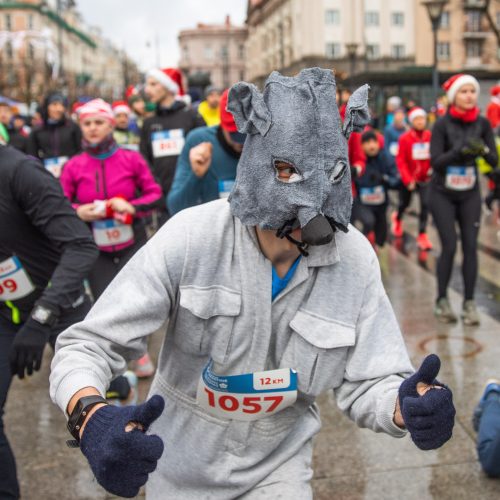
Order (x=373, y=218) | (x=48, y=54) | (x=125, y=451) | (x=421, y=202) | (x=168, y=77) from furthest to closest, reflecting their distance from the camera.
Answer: (x=48, y=54), (x=421, y=202), (x=373, y=218), (x=168, y=77), (x=125, y=451)

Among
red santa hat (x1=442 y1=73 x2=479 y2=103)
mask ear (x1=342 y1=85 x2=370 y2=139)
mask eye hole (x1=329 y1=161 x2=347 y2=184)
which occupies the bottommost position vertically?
mask eye hole (x1=329 y1=161 x2=347 y2=184)

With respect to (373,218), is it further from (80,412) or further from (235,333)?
(80,412)

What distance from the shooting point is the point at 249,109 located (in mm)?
1921

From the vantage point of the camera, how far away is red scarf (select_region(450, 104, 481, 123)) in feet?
18.4

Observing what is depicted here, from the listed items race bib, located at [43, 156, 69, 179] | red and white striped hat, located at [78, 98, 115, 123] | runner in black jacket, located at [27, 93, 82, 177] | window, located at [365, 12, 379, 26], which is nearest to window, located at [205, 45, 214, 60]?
window, located at [365, 12, 379, 26]

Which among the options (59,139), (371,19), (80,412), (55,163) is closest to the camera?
(80,412)

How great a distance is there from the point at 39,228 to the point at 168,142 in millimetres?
3668

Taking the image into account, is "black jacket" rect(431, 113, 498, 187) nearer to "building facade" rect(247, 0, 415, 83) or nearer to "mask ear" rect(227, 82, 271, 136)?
"mask ear" rect(227, 82, 271, 136)

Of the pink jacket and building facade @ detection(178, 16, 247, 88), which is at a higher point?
building facade @ detection(178, 16, 247, 88)

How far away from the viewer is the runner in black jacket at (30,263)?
110 inches

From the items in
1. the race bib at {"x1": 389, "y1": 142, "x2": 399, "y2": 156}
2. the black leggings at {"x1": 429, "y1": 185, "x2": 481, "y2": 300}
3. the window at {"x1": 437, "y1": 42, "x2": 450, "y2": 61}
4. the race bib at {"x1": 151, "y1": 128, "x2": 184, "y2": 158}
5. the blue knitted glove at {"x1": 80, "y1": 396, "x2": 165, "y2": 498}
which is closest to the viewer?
the blue knitted glove at {"x1": 80, "y1": 396, "x2": 165, "y2": 498}

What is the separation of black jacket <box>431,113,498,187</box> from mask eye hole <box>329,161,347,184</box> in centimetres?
391

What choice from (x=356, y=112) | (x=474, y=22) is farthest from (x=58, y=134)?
(x=474, y=22)

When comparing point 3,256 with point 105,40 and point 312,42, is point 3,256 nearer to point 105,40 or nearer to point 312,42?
point 312,42
